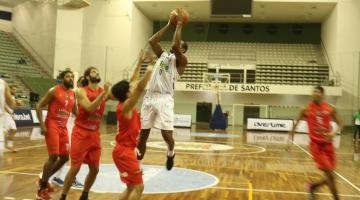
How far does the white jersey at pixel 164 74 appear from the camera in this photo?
6.14 metres

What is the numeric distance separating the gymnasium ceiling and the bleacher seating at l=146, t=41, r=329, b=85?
2.19 metres

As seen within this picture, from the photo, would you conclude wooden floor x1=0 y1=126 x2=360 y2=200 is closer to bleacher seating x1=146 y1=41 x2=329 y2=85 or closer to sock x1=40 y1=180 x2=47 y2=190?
sock x1=40 y1=180 x2=47 y2=190

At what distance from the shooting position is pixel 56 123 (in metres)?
6.59

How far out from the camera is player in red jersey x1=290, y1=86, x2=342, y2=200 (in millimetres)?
6621

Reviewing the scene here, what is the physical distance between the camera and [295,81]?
1242 inches

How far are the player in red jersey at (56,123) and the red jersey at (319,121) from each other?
→ 3765 millimetres

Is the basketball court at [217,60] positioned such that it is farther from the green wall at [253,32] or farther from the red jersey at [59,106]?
the red jersey at [59,106]

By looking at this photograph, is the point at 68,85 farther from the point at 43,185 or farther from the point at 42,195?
the point at 42,195

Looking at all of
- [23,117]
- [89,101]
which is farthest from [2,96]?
[23,117]

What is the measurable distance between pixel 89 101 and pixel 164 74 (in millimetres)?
1183

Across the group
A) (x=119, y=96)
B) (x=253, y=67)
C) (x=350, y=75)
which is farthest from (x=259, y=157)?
(x=253, y=67)

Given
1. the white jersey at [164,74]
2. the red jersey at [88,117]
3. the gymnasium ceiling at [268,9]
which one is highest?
the gymnasium ceiling at [268,9]

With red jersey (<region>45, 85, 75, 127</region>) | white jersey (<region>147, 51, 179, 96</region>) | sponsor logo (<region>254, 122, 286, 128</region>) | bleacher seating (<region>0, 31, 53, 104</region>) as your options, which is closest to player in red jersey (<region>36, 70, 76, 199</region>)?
red jersey (<region>45, 85, 75, 127</region>)

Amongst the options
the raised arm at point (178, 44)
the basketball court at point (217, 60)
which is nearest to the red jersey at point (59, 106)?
the raised arm at point (178, 44)
